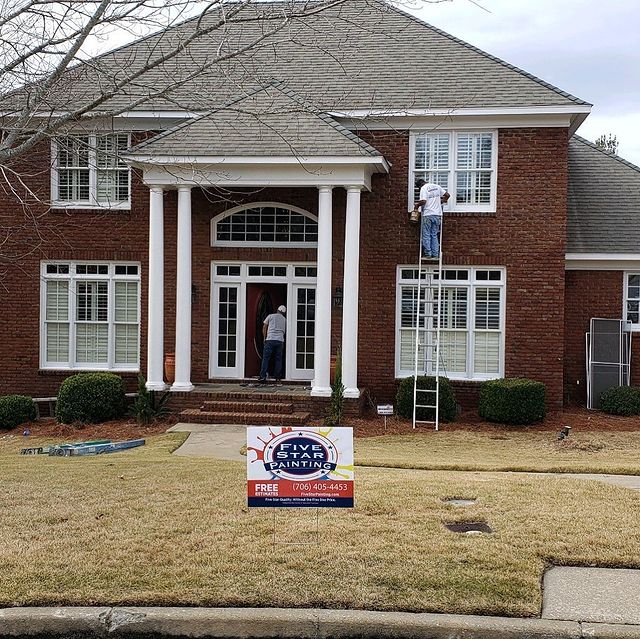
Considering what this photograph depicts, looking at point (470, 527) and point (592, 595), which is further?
point (470, 527)

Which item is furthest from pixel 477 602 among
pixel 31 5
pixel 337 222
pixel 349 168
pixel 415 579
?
pixel 337 222

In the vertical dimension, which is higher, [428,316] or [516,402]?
[428,316]

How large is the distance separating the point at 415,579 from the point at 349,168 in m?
11.2

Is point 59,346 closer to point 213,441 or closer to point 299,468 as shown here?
point 213,441

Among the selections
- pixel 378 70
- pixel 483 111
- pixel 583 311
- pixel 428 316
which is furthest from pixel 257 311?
pixel 583 311

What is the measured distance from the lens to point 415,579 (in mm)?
6117

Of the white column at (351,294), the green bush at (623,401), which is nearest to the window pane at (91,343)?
the white column at (351,294)

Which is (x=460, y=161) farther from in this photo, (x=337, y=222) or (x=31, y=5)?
(x=31, y=5)

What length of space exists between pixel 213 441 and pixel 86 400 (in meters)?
3.63

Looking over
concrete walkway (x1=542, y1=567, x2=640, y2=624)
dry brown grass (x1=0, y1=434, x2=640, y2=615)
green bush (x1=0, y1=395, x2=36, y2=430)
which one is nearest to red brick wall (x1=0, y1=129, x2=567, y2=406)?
green bush (x1=0, y1=395, x2=36, y2=430)

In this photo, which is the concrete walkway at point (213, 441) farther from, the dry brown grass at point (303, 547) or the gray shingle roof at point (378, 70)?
the gray shingle roof at point (378, 70)

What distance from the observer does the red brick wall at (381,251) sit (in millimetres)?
17453

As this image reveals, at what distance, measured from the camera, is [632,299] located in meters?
18.8

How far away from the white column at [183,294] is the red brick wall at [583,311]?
8000 millimetres
